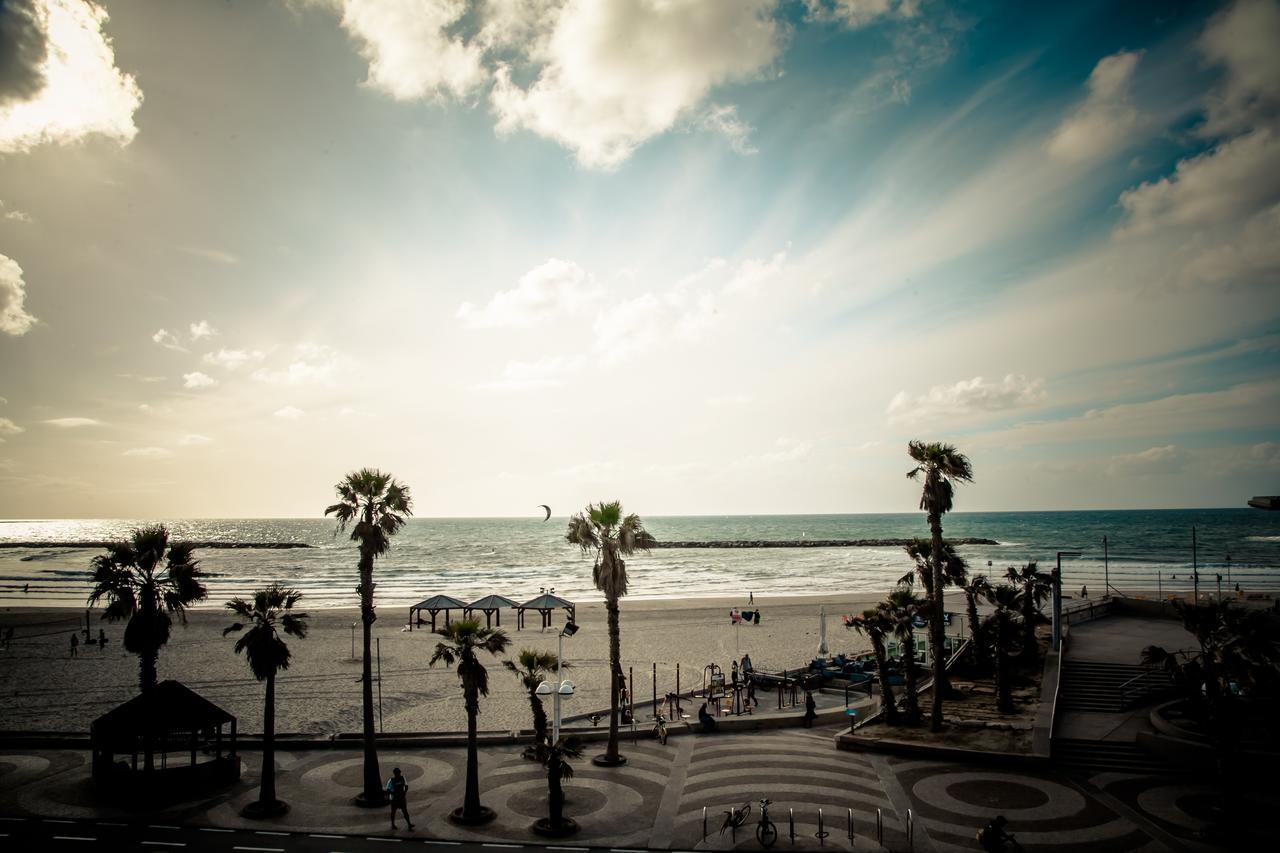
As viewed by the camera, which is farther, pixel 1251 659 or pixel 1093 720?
pixel 1093 720

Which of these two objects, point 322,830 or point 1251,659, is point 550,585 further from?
point 1251,659

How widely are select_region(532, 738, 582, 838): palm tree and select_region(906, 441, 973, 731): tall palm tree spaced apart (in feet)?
50.4

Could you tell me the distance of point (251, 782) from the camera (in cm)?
2483

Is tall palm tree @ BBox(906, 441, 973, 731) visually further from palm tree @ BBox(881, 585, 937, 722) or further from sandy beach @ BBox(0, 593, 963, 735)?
sandy beach @ BBox(0, 593, 963, 735)

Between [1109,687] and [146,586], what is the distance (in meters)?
38.4

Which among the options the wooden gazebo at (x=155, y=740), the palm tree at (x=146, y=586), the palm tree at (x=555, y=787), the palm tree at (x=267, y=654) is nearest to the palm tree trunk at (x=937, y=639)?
the palm tree at (x=555, y=787)

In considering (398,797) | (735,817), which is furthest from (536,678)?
(735,817)

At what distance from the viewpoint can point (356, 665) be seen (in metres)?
44.7

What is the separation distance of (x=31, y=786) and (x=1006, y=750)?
112ft

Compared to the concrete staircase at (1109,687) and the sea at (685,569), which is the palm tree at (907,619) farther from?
the sea at (685,569)

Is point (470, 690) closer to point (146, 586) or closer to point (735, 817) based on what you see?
point (735, 817)

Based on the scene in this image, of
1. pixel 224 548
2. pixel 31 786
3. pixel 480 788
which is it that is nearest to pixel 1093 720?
pixel 480 788

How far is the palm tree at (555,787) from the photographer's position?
20.6 metres

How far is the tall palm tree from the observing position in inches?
1098
